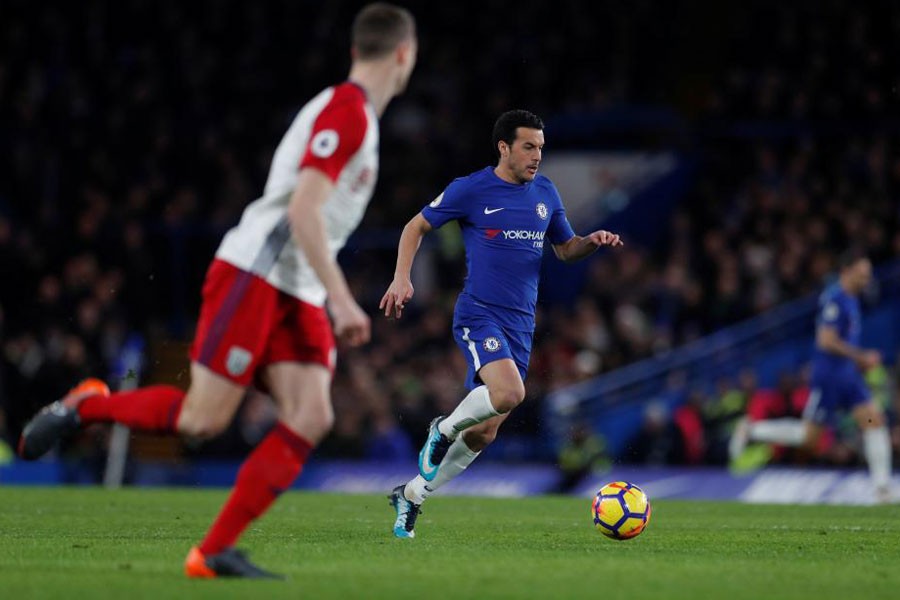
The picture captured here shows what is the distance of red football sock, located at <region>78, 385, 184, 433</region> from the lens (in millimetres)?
6398

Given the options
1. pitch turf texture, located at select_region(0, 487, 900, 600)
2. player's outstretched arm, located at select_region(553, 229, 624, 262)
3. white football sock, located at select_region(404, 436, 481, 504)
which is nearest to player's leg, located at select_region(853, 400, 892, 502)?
pitch turf texture, located at select_region(0, 487, 900, 600)

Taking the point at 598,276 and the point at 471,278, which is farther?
the point at 598,276

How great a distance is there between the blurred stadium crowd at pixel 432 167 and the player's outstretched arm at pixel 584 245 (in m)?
8.78

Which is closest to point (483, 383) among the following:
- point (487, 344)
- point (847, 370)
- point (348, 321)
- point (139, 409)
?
point (487, 344)

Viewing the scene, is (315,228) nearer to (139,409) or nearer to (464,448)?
(139,409)

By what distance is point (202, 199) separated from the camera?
80.9 ft

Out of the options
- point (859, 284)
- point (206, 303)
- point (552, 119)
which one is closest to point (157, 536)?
point (206, 303)

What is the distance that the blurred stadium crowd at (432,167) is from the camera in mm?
20344

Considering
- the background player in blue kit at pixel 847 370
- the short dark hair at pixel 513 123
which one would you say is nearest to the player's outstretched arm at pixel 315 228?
the short dark hair at pixel 513 123

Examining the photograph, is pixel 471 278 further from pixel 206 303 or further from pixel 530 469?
pixel 530 469

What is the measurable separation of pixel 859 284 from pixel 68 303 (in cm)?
1073

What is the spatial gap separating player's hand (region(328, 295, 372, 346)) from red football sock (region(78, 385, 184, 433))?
90cm

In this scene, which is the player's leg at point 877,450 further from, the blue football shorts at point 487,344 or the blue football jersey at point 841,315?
the blue football shorts at point 487,344

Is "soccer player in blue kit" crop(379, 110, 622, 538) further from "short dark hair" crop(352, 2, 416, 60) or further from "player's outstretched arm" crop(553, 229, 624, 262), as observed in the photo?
"short dark hair" crop(352, 2, 416, 60)
